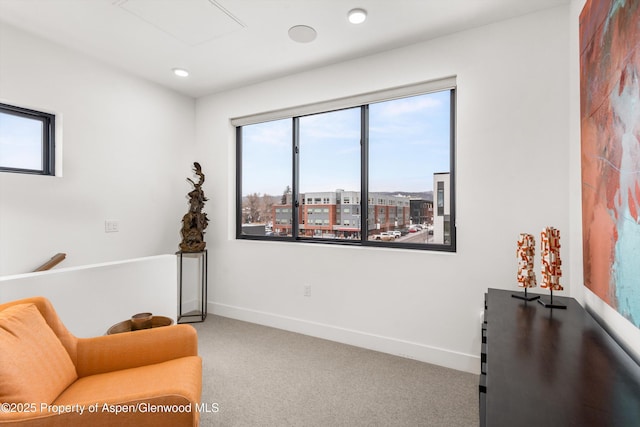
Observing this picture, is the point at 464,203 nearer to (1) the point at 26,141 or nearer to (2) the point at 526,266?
(2) the point at 526,266

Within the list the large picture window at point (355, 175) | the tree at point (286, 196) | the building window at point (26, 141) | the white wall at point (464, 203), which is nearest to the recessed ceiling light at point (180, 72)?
the large picture window at point (355, 175)

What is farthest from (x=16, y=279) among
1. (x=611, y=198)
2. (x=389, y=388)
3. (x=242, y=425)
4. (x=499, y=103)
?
(x=499, y=103)

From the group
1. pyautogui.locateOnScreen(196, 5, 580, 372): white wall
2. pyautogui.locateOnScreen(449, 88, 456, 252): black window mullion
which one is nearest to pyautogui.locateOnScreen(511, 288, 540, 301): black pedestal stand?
pyautogui.locateOnScreen(196, 5, 580, 372): white wall

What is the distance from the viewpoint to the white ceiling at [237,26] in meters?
2.22

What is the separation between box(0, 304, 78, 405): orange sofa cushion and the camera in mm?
1164

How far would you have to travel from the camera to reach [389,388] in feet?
7.31

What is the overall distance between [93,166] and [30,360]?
7.37ft

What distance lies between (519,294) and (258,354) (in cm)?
205

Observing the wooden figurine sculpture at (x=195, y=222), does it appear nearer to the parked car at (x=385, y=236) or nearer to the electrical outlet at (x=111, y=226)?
the electrical outlet at (x=111, y=226)

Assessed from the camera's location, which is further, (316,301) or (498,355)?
(316,301)

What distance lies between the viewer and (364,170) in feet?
10.0

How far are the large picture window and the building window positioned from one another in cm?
175

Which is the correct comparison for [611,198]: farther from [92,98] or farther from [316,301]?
[92,98]

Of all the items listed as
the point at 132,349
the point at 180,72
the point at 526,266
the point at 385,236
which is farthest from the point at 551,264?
the point at 180,72
